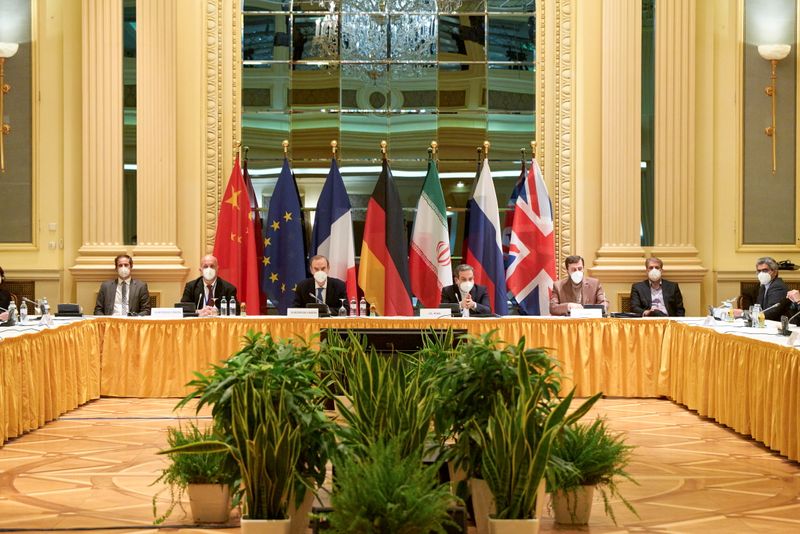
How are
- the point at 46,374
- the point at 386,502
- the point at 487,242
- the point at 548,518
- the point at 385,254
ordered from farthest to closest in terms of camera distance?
the point at 487,242
the point at 385,254
the point at 46,374
the point at 548,518
the point at 386,502

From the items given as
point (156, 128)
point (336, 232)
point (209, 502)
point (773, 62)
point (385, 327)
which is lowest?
point (209, 502)

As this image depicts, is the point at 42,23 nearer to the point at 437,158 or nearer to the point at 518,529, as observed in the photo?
the point at 437,158

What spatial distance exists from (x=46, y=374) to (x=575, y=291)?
486cm

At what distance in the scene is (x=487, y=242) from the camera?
38.3ft

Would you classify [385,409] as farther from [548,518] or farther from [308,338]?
[308,338]

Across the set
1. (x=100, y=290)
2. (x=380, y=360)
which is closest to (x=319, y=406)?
(x=380, y=360)

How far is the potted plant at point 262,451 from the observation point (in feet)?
13.9

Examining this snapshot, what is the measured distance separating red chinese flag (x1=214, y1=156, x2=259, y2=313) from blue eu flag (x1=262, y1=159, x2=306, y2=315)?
15 cm

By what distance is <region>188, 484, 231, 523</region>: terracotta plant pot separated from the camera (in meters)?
→ 5.32

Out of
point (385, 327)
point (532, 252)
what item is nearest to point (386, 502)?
point (385, 327)

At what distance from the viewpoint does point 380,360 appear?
15.8 feet

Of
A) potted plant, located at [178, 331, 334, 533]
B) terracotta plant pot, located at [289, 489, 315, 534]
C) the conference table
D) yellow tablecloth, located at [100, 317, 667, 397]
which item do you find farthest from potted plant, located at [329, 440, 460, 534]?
yellow tablecloth, located at [100, 317, 667, 397]

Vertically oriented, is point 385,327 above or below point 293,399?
below

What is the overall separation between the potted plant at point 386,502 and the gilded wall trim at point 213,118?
8596 millimetres
